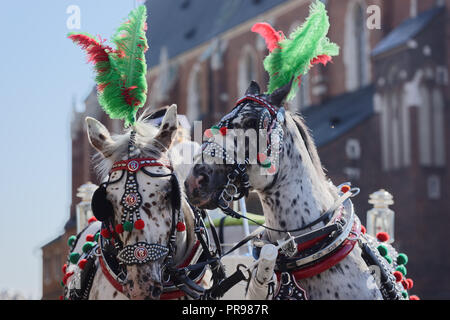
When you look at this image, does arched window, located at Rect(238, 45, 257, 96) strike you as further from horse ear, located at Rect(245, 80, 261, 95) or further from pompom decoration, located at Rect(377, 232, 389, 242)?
horse ear, located at Rect(245, 80, 261, 95)

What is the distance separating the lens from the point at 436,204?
25094 mm

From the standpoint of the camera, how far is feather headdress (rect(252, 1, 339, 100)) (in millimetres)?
4473

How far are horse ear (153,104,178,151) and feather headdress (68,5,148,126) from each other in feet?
1.01

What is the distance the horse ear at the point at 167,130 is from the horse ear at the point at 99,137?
27cm

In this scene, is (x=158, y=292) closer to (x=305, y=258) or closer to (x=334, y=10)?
(x=305, y=258)

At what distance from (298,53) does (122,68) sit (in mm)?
1087

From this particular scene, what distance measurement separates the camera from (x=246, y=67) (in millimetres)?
35062

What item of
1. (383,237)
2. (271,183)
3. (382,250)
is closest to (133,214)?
(271,183)

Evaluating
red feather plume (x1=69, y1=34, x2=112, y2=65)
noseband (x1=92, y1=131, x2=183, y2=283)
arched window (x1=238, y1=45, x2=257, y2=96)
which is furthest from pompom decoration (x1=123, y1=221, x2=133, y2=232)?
arched window (x1=238, y1=45, x2=257, y2=96)

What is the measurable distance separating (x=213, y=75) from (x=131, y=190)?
32.3 m

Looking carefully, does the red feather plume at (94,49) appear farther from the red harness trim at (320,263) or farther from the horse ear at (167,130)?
the red harness trim at (320,263)

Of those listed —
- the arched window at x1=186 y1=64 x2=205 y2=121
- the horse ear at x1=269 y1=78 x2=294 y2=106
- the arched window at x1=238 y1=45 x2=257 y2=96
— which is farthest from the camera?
the arched window at x1=186 y1=64 x2=205 y2=121

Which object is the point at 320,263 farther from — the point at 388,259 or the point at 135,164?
the point at 135,164
